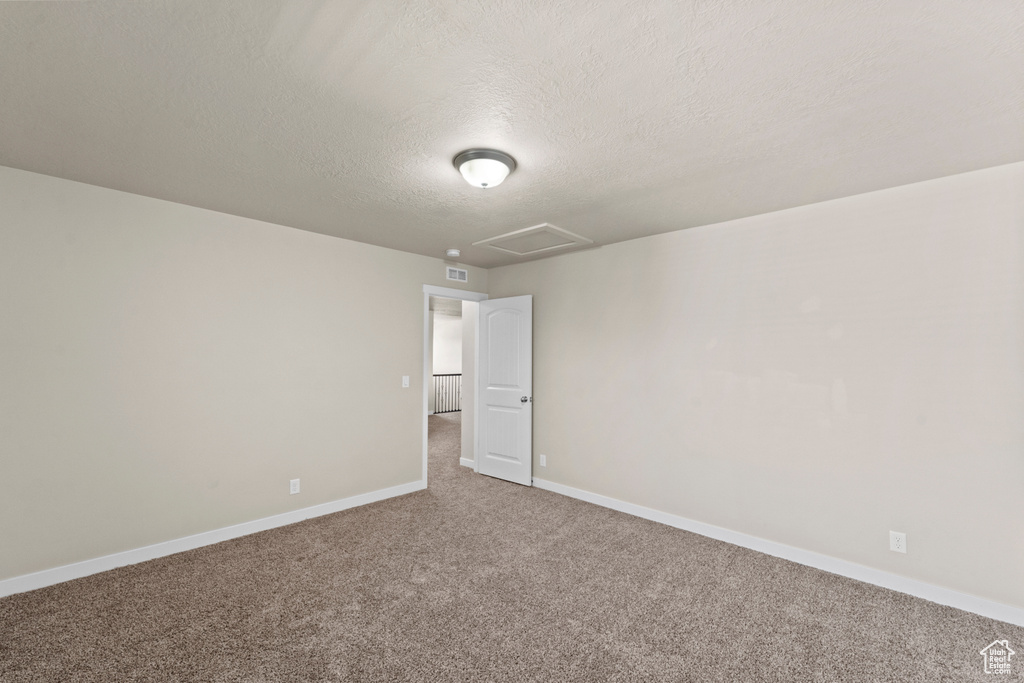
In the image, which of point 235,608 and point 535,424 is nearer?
point 235,608

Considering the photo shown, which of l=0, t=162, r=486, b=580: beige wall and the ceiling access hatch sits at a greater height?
the ceiling access hatch

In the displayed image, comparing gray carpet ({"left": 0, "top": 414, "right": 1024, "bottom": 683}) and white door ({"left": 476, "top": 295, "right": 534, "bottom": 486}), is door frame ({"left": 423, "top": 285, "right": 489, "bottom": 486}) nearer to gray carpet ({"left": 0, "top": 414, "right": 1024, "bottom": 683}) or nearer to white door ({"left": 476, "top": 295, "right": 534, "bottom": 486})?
white door ({"left": 476, "top": 295, "right": 534, "bottom": 486})

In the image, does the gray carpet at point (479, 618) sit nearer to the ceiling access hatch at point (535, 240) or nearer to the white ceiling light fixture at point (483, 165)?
the white ceiling light fixture at point (483, 165)

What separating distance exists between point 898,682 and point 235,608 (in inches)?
128

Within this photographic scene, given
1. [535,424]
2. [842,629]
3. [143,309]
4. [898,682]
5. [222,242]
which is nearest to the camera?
[898,682]

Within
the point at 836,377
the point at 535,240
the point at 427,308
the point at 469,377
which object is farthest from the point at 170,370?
the point at 836,377

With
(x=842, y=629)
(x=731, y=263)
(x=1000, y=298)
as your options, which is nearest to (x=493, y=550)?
(x=842, y=629)

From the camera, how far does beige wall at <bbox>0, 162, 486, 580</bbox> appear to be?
2668 mm

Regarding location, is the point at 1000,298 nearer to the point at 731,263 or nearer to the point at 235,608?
the point at 731,263

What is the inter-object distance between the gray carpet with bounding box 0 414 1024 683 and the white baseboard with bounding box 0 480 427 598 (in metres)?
0.09

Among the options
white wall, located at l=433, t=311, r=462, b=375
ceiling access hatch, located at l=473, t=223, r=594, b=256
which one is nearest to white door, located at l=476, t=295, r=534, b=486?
ceiling access hatch, located at l=473, t=223, r=594, b=256

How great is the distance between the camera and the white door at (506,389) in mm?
4871

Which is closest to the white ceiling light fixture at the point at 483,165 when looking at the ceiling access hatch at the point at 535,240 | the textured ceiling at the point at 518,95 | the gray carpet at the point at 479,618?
the textured ceiling at the point at 518,95

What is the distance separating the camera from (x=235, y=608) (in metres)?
2.46
